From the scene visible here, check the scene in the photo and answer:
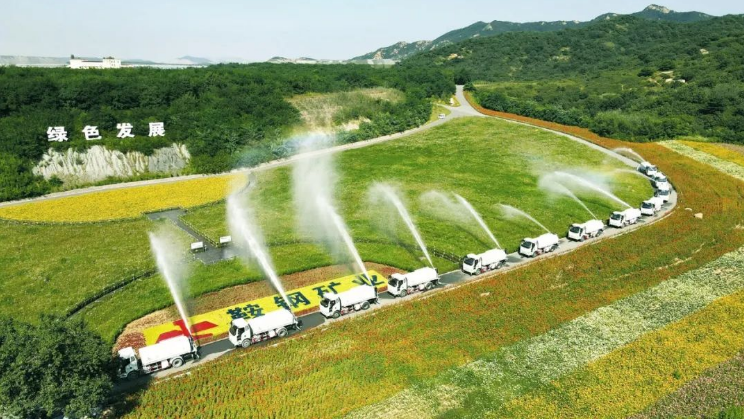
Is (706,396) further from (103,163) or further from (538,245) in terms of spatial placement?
(103,163)

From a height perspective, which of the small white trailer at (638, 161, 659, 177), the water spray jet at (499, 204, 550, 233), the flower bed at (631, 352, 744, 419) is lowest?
the flower bed at (631, 352, 744, 419)

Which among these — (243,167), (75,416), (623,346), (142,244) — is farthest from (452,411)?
(243,167)

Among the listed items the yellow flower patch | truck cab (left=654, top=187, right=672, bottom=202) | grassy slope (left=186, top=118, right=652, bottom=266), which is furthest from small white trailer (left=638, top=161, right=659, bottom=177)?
the yellow flower patch

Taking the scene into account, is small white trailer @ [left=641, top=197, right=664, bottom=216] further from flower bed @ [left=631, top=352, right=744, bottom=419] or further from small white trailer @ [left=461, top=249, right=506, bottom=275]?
flower bed @ [left=631, top=352, right=744, bottom=419]

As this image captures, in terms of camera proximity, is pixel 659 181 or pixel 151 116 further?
pixel 151 116

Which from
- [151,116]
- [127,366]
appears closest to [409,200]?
[127,366]

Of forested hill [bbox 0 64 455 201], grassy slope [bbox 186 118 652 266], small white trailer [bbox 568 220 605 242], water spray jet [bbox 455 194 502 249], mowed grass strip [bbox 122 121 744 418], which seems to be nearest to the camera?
mowed grass strip [bbox 122 121 744 418]

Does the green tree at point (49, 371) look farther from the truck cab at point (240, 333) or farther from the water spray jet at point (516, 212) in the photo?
the water spray jet at point (516, 212)
